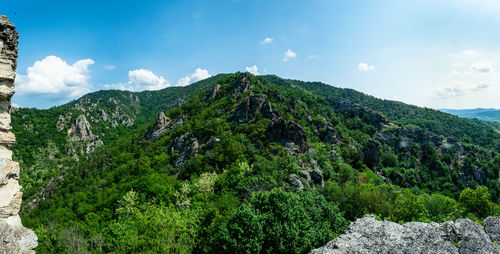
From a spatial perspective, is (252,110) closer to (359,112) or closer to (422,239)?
(422,239)

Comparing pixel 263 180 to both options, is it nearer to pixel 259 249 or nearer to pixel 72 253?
pixel 259 249

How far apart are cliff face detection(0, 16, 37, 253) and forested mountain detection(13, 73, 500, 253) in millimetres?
16004

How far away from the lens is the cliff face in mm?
7879

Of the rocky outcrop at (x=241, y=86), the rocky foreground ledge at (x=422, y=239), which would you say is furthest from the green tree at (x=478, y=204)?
the rocky outcrop at (x=241, y=86)

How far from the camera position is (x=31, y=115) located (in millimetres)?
185750

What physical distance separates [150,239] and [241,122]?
57657 millimetres

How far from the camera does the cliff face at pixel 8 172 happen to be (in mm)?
7879

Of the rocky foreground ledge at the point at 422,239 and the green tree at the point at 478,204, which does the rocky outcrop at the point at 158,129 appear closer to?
the rocky foreground ledge at the point at 422,239

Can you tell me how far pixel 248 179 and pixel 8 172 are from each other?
32037 millimetres

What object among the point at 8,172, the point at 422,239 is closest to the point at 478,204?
the point at 422,239

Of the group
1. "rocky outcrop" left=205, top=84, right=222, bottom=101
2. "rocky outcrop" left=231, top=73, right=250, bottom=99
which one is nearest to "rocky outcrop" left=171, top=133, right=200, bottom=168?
"rocky outcrop" left=231, top=73, right=250, bottom=99

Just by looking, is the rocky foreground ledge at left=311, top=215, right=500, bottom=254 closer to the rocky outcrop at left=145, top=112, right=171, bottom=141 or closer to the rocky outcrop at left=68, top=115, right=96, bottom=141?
the rocky outcrop at left=145, top=112, right=171, bottom=141

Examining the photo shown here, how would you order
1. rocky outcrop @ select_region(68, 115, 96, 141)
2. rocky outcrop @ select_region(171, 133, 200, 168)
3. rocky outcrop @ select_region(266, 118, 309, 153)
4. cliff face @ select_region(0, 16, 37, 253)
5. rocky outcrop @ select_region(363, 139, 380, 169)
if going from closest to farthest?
1. cliff face @ select_region(0, 16, 37, 253)
2. rocky outcrop @ select_region(266, 118, 309, 153)
3. rocky outcrop @ select_region(171, 133, 200, 168)
4. rocky outcrop @ select_region(363, 139, 380, 169)
5. rocky outcrop @ select_region(68, 115, 96, 141)

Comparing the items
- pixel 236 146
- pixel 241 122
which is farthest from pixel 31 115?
pixel 236 146
